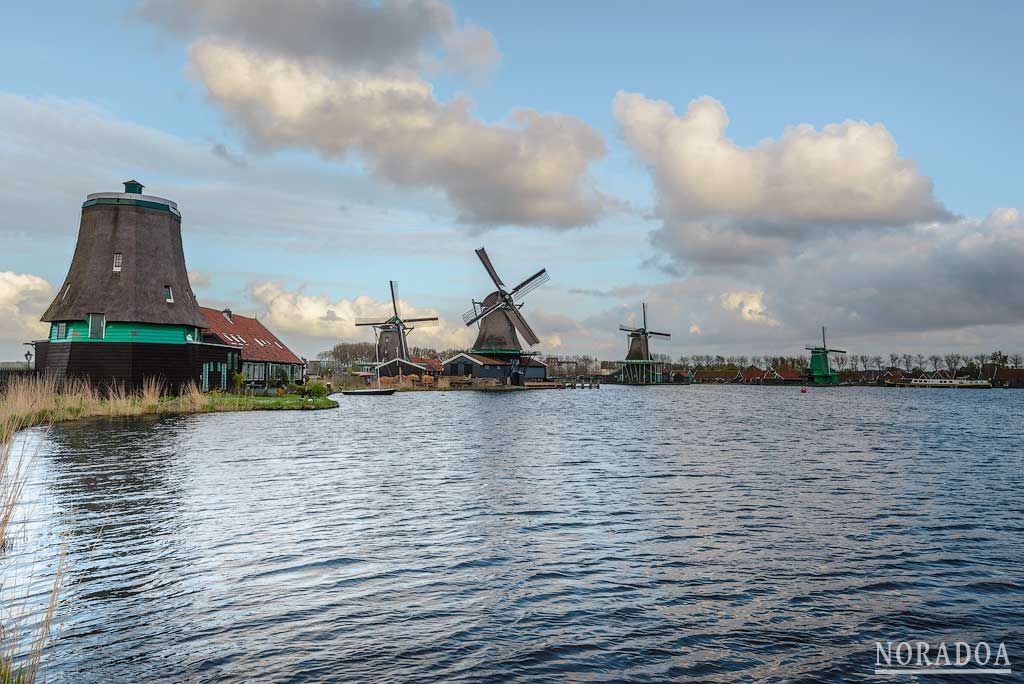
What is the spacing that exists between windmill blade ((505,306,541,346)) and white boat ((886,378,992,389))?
113 metres

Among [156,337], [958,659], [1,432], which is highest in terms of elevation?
[156,337]

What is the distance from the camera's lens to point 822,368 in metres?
150

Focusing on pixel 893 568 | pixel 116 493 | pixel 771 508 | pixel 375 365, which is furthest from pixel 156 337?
pixel 375 365

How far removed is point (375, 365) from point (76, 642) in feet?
303

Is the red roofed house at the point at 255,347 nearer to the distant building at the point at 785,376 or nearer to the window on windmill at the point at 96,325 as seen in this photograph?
the window on windmill at the point at 96,325

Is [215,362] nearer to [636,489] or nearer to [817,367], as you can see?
[636,489]

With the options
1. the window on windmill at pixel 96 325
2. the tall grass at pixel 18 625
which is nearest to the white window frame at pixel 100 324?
the window on windmill at pixel 96 325

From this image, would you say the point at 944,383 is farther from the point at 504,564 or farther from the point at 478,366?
the point at 504,564

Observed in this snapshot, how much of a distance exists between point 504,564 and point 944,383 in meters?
183

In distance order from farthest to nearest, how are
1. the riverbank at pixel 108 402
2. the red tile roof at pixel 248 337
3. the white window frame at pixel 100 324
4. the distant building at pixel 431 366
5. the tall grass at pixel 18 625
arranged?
the distant building at pixel 431 366 < the red tile roof at pixel 248 337 < the white window frame at pixel 100 324 < the riverbank at pixel 108 402 < the tall grass at pixel 18 625

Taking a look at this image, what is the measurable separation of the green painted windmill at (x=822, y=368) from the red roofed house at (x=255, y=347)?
11659 cm

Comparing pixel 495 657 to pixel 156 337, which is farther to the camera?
pixel 156 337

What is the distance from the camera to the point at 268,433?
28.6 meters

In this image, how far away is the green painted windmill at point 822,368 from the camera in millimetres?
147000
